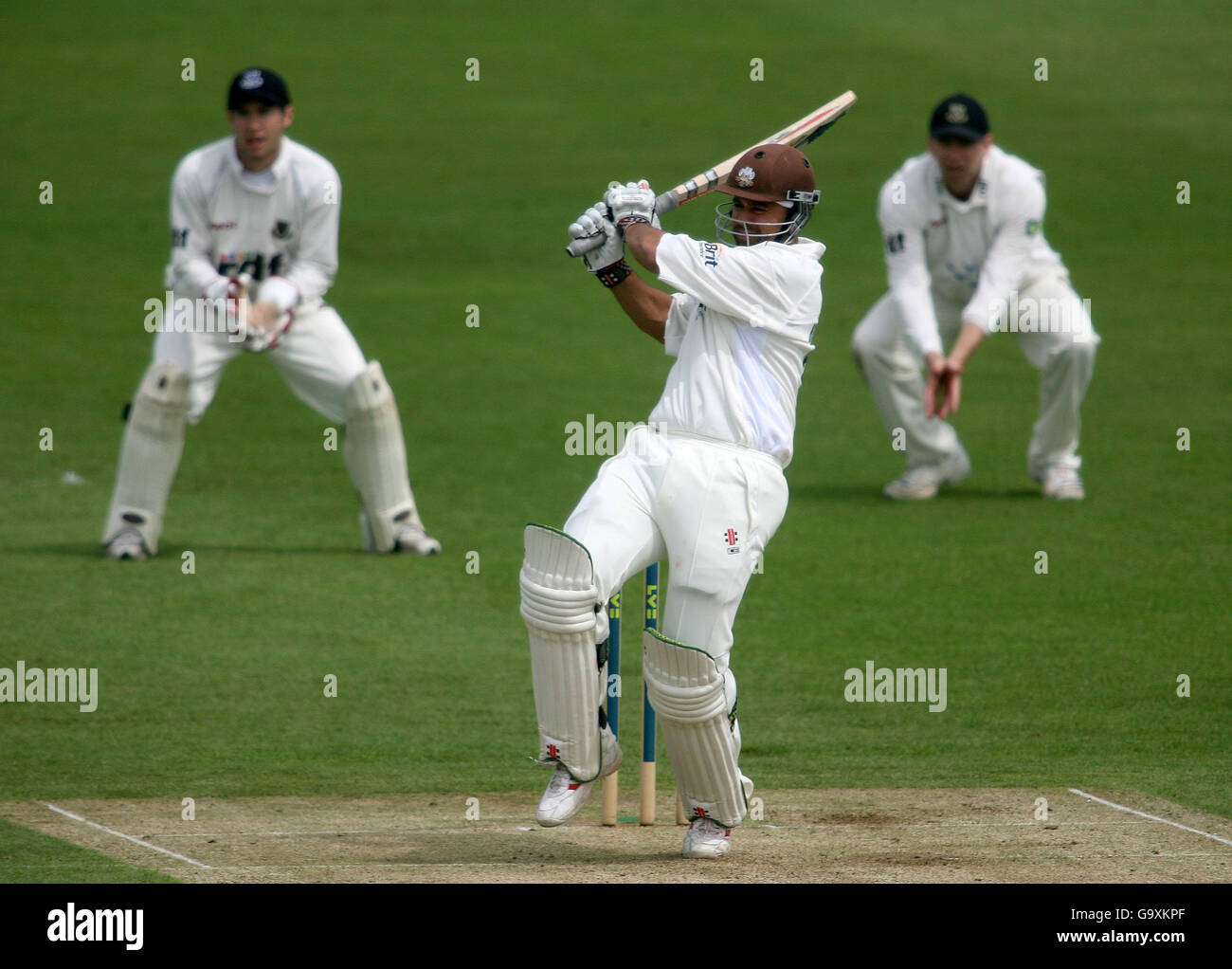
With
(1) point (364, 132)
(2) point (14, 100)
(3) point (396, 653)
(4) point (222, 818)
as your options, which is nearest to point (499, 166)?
(1) point (364, 132)

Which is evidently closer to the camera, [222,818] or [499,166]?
[222,818]

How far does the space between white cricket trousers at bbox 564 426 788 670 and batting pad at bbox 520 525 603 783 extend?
0.10 meters

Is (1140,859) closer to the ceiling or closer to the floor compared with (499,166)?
closer to the floor

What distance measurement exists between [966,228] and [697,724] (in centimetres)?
655

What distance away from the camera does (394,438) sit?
10.2 meters

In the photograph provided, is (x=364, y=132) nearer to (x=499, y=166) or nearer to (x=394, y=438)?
(x=499, y=166)

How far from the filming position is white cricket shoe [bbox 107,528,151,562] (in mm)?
10023

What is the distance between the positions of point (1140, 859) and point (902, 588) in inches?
156

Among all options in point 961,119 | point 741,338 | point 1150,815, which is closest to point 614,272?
point 741,338

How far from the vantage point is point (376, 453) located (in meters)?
10.1

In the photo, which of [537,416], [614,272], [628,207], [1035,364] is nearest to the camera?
[628,207]
